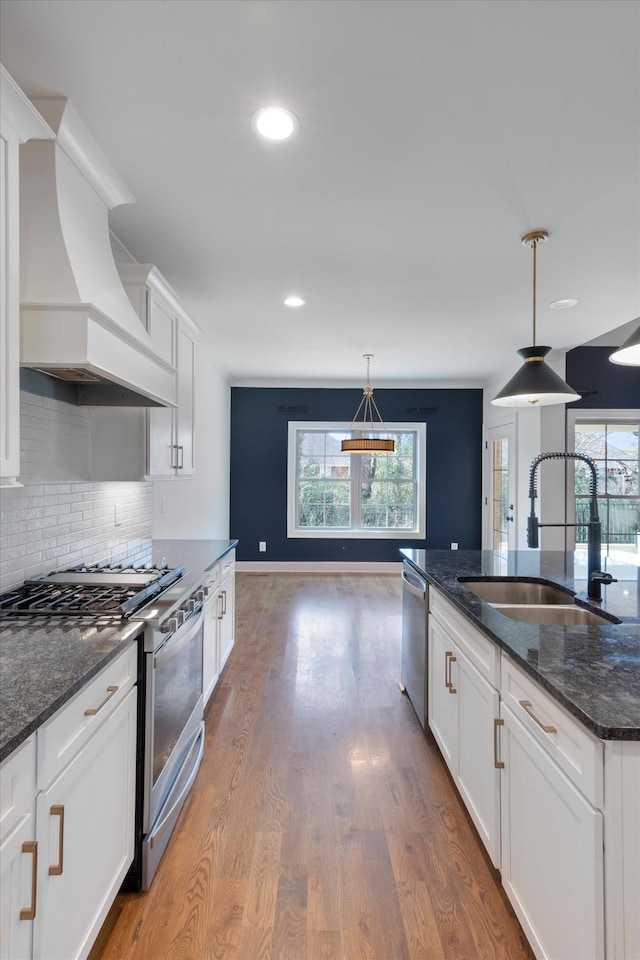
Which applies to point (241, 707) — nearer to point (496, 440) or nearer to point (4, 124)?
point (4, 124)

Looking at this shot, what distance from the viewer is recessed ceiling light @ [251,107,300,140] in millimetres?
1695

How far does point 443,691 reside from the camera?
2293 mm

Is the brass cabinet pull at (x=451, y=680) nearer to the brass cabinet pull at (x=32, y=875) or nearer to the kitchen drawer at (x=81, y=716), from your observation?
the kitchen drawer at (x=81, y=716)

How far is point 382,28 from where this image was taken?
1.38m

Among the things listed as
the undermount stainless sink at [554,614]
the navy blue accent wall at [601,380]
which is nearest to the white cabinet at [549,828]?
the undermount stainless sink at [554,614]

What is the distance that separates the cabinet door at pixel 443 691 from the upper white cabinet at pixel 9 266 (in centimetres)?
182

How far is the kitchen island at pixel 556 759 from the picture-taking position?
986mm

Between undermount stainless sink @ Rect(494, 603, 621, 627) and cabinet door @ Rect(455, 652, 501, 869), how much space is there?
0.33 metres

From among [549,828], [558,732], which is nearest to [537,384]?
[558,732]

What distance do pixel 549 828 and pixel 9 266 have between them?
206 cm

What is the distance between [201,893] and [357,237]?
2.99 m

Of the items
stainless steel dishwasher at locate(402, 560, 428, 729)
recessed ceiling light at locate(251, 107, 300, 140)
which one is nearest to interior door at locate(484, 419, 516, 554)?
stainless steel dishwasher at locate(402, 560, 428, 729)

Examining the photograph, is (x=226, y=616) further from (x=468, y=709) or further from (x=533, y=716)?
(x=533, y=716)

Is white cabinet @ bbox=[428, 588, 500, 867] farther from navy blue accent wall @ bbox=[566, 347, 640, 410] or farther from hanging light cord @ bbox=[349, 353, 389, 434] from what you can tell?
hanging light cord @ bbox=[349, 353, 389, 434]
